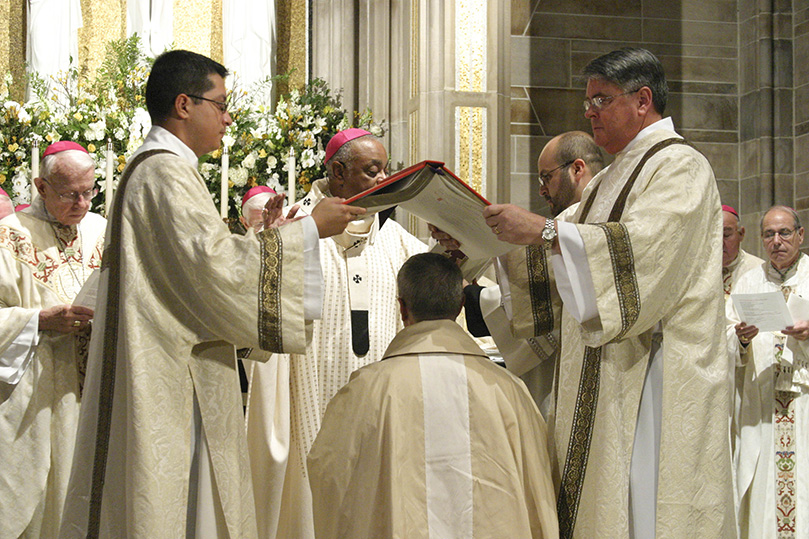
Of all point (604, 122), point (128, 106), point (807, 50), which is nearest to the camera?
point (604, 122)

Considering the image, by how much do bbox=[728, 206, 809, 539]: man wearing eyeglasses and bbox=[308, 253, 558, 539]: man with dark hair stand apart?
2549 mm

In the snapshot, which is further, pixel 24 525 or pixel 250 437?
pixel 250 437

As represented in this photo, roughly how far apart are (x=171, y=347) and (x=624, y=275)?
4.34 feet

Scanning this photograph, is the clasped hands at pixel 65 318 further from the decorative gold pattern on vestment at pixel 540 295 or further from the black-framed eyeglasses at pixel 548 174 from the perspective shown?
the black-framed eyeglasses at pixel 548 174

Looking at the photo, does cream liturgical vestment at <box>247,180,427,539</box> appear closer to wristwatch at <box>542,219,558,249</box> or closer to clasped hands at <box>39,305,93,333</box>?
clasped hands at <box>39,305,93,333</box>

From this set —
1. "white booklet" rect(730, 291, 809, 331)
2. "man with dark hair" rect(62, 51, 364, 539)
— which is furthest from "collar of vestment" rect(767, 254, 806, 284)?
"man with dark hair" rect(62, 51, 364, 539)

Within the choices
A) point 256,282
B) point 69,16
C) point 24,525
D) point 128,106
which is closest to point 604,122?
point 256,282

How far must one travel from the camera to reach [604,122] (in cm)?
312

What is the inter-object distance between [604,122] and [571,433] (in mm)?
1022

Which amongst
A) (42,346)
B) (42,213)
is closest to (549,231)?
(42,346)

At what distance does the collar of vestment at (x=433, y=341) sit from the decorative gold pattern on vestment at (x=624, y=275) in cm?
46

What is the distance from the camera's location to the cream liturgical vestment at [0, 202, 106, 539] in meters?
3.73

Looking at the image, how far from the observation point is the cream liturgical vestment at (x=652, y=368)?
2.76 meters

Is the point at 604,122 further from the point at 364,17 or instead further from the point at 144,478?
the point at 364,17
